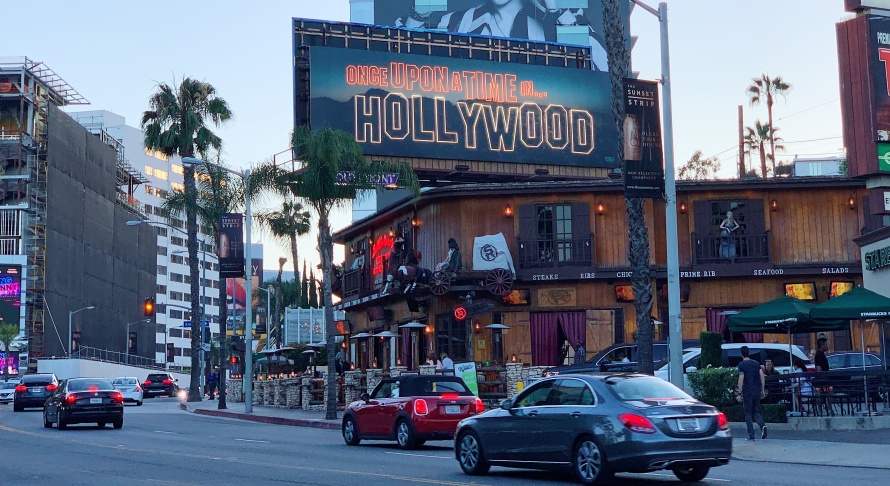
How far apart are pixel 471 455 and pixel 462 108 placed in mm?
34380

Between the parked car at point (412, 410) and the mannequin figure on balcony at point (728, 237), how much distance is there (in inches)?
743

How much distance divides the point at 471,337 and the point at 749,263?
33.1ft

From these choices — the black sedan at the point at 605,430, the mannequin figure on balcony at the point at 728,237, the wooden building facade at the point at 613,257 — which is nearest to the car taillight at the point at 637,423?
the black sedan at the point at 605,430

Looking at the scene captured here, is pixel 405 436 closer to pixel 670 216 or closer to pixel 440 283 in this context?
pixel 670 216

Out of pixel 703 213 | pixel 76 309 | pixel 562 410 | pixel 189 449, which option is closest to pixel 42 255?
pixel 76 309

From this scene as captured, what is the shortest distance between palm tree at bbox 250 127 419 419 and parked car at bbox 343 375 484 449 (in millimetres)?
12041

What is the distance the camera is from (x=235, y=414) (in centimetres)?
3962

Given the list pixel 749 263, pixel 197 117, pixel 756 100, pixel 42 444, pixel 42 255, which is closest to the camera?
pixel 42 444

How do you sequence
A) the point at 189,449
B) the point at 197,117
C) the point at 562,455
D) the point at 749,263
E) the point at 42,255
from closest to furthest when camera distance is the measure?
the point at 562,455 < the point at 189,449 < the point at 749,263 < the point at 197,117 < the point at 42,255

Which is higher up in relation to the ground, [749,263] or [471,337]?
[749,263]

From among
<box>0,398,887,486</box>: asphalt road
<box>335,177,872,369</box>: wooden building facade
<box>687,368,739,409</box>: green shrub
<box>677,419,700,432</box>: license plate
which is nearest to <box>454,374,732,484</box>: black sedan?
<box>677,419,700,432</box>: license plate

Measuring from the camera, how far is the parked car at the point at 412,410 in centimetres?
2109

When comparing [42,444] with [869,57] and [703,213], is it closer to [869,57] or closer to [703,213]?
[869,57]

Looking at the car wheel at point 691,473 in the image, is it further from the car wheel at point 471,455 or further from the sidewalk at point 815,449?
the sidewalk at point 815,449
